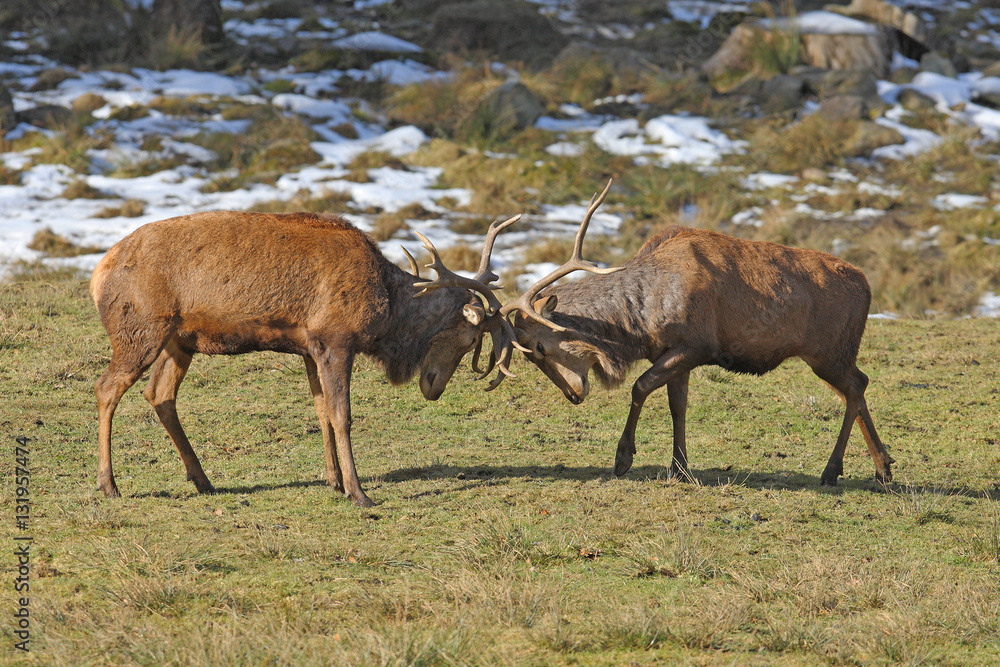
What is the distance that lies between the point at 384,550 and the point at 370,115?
59.8 feet

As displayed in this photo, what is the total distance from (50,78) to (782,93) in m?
17.4

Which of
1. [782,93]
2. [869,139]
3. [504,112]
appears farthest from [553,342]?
[782,93]

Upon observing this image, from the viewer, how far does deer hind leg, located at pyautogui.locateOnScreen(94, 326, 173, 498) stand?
6.73 meters

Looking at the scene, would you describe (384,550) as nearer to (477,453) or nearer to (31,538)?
(31,538)

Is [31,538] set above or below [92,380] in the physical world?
above

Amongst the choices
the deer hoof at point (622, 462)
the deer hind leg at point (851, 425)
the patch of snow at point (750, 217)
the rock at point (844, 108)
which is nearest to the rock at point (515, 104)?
the patch of snow at point (750, 217)

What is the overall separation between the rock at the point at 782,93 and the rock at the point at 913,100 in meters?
2.22

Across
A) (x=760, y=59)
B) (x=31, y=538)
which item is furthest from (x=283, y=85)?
(x=31, y=538)

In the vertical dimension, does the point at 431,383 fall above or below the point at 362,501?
above

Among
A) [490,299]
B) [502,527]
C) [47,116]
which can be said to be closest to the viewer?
[502,527]

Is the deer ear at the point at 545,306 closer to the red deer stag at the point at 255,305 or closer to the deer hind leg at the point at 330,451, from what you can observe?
the red deer stag at the point at 255,305

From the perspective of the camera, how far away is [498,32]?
28141 mm

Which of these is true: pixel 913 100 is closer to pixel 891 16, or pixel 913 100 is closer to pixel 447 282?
pixel 891 16

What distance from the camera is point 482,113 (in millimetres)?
21719
